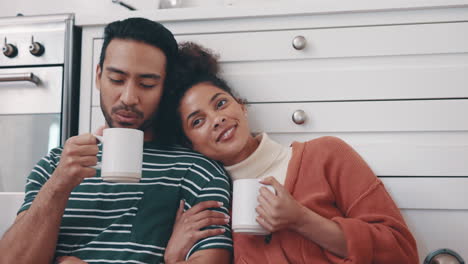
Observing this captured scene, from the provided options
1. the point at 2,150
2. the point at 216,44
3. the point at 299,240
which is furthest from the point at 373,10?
the point at 2,150

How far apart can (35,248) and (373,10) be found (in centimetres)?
100

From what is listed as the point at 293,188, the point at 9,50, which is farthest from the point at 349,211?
the point at 9,50

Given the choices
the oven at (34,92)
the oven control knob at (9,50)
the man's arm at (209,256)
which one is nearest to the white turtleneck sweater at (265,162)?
the man's arm at (209,256)

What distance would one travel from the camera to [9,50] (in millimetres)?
1461

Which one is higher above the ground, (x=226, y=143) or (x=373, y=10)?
(x=373, y=10)

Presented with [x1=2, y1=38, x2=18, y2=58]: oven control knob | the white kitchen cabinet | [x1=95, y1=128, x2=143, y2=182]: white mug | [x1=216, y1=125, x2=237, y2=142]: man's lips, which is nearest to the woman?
[x1=216, y1=125, x2=237, y2=142]: man's lips

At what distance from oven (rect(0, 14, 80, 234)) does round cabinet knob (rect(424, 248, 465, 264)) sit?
104 cm

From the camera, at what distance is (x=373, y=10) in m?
1.28

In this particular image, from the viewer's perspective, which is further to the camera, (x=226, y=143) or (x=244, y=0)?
(x=244, y=0)

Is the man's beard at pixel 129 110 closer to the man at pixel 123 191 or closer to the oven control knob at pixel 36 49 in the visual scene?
the man at pixel 123 191

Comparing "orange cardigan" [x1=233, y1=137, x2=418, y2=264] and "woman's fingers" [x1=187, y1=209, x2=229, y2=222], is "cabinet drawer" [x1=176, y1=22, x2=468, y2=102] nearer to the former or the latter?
"orange cardigan" [x1=233, y1=137, x2=418, y2=264]

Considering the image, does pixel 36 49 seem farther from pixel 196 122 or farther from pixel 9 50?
pixel 196 122

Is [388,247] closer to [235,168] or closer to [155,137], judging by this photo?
[235,168]

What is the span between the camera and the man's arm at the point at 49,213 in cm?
98
